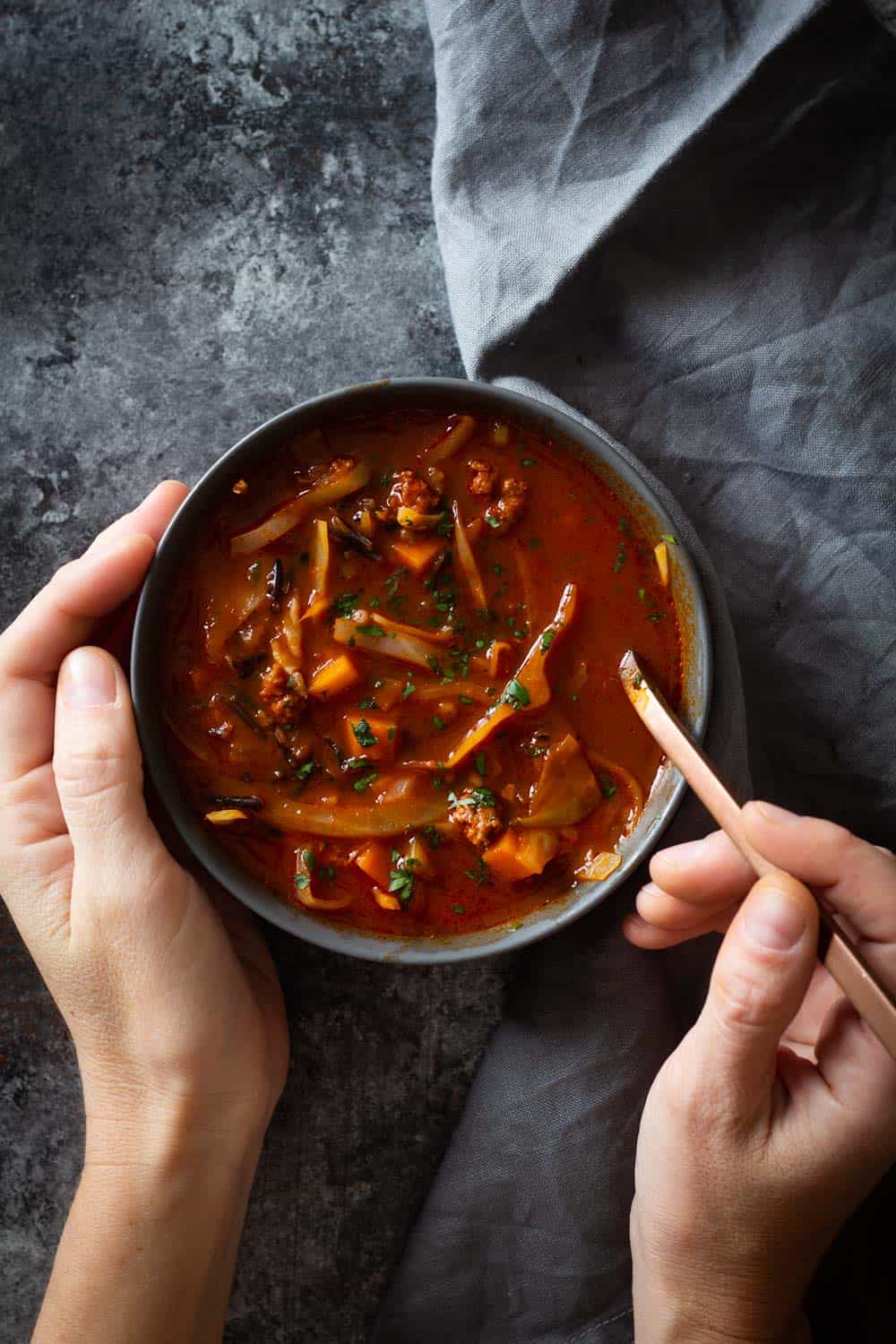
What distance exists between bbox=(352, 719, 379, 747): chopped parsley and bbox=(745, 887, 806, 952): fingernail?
1.12 metres

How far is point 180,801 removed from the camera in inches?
116

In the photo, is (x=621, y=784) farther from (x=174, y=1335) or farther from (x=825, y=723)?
(x=174, y=1335)

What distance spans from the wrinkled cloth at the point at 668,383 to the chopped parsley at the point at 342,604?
929mm

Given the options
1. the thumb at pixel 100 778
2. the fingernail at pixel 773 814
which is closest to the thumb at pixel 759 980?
the fingernail at pixel 773 814

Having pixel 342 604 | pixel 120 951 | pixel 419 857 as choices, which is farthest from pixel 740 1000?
pixel 120 951

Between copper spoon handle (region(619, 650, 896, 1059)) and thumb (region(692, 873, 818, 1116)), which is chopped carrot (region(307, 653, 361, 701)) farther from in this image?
thumb (region(692, 873, 818, 1116))

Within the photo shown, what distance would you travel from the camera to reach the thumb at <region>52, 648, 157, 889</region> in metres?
2.86

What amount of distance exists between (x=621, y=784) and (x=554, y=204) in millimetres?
1796

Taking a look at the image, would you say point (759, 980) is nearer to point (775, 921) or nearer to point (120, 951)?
Result: point (775, 921)

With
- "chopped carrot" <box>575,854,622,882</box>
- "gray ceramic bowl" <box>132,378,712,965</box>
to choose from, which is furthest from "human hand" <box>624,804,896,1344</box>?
"gray ceramic bowl" <box>132,378,712,965</box>

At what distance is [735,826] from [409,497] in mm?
1267

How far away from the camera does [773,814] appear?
8.36ft

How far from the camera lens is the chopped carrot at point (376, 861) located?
9.77 ft

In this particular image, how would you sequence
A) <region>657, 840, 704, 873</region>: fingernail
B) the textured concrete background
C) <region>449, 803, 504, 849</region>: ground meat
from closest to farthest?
<region>657, 840, 704, 873</region>: fingernail, <region>449, 803, 504, 849</region>: ground meat, the textured concrete background
